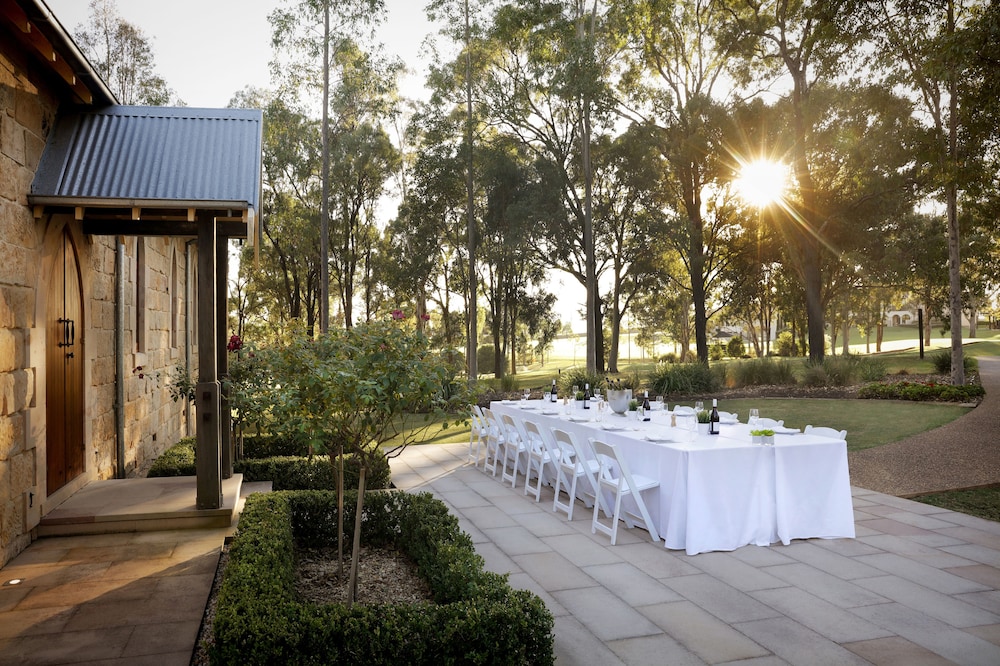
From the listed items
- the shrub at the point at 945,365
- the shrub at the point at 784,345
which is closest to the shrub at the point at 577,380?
the shrub at the point at 945,365

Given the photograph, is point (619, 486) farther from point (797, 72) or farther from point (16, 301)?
point (797, 72)

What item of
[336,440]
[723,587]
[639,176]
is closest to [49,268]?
[336,440]

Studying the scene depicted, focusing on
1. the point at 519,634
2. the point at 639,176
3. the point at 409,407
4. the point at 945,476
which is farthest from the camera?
the point at 639,176

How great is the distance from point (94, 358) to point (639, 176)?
19850 millimetres

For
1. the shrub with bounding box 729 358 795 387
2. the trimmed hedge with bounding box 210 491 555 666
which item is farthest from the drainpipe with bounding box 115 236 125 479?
the shrub with bounding box 729 358 795 387

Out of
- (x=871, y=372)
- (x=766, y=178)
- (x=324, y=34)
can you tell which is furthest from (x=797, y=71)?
(x=324, y=34)

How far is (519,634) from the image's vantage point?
3043 millimetres

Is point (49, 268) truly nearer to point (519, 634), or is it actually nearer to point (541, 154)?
point (519, 634)

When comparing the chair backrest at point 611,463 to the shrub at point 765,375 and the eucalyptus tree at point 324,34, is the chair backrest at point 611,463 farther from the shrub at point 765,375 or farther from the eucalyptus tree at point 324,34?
the eucalyptus tree at point 324,34

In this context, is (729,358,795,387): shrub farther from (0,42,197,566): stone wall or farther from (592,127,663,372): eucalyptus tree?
(0,42,197,566): stone wall

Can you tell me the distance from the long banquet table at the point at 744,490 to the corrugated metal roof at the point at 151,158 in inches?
157

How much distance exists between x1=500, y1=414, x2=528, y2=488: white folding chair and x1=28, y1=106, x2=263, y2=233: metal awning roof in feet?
13.0

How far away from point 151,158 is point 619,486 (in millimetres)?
4804

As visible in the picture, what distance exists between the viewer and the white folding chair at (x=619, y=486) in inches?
219
